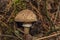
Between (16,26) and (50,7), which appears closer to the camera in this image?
(16,26)

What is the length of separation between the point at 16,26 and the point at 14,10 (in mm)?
330

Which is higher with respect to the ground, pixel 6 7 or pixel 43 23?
pixel 6 7

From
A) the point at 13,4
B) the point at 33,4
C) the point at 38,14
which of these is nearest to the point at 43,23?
the point at 38,14

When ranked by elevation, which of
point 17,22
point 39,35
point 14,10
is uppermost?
point 14,10

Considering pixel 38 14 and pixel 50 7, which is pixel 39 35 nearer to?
pixel 38 14

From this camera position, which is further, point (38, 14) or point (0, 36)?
point (38, 14)

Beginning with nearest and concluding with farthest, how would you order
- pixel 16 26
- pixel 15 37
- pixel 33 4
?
pixel 15 37 → pixel 16 26 → pixel 33 4

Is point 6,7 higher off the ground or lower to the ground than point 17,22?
higher

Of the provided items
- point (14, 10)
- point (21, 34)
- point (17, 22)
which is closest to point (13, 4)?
point (14, 10)

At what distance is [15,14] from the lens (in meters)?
3.80

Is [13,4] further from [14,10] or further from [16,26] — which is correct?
[16,26]

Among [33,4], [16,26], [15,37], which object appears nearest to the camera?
[15,37]

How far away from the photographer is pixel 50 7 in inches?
169

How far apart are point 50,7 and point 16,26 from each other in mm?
984
